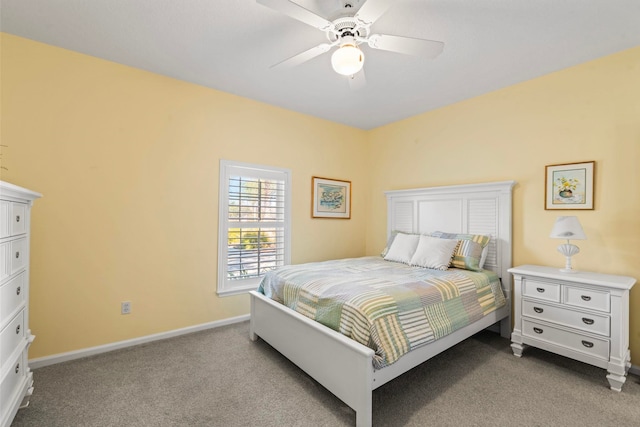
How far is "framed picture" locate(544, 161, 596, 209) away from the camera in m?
2.53

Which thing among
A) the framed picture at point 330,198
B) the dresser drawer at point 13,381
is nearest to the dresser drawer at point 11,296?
the dresser drawer at point 13,381

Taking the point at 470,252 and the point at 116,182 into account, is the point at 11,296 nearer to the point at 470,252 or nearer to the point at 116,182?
the point at 116,182

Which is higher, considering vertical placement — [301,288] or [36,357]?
[301,288]

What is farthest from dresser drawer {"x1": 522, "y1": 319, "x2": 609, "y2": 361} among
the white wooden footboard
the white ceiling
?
Answer: the white ceiling

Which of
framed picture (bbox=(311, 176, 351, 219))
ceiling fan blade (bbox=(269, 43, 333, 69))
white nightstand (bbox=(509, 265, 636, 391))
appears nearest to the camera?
ceiling fan blade (bbox=(269, 43, 333, 69))

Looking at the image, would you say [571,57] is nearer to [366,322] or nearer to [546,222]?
[546,222]

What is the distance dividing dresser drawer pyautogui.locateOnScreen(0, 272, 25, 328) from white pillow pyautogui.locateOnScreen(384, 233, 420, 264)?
309 centimetres

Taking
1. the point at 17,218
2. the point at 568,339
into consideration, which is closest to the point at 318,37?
the point at 17,218

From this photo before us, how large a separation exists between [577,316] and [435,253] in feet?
3.79

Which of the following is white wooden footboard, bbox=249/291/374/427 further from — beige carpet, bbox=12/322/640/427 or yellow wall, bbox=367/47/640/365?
yellow wall, bbox=367/47/640/365

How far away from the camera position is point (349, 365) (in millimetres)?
1733

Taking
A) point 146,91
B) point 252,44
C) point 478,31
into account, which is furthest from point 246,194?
point 478,31

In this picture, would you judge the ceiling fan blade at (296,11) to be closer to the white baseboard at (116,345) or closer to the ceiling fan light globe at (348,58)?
the ceiling fan light globe at (348,58)

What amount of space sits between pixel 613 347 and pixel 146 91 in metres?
4.42
